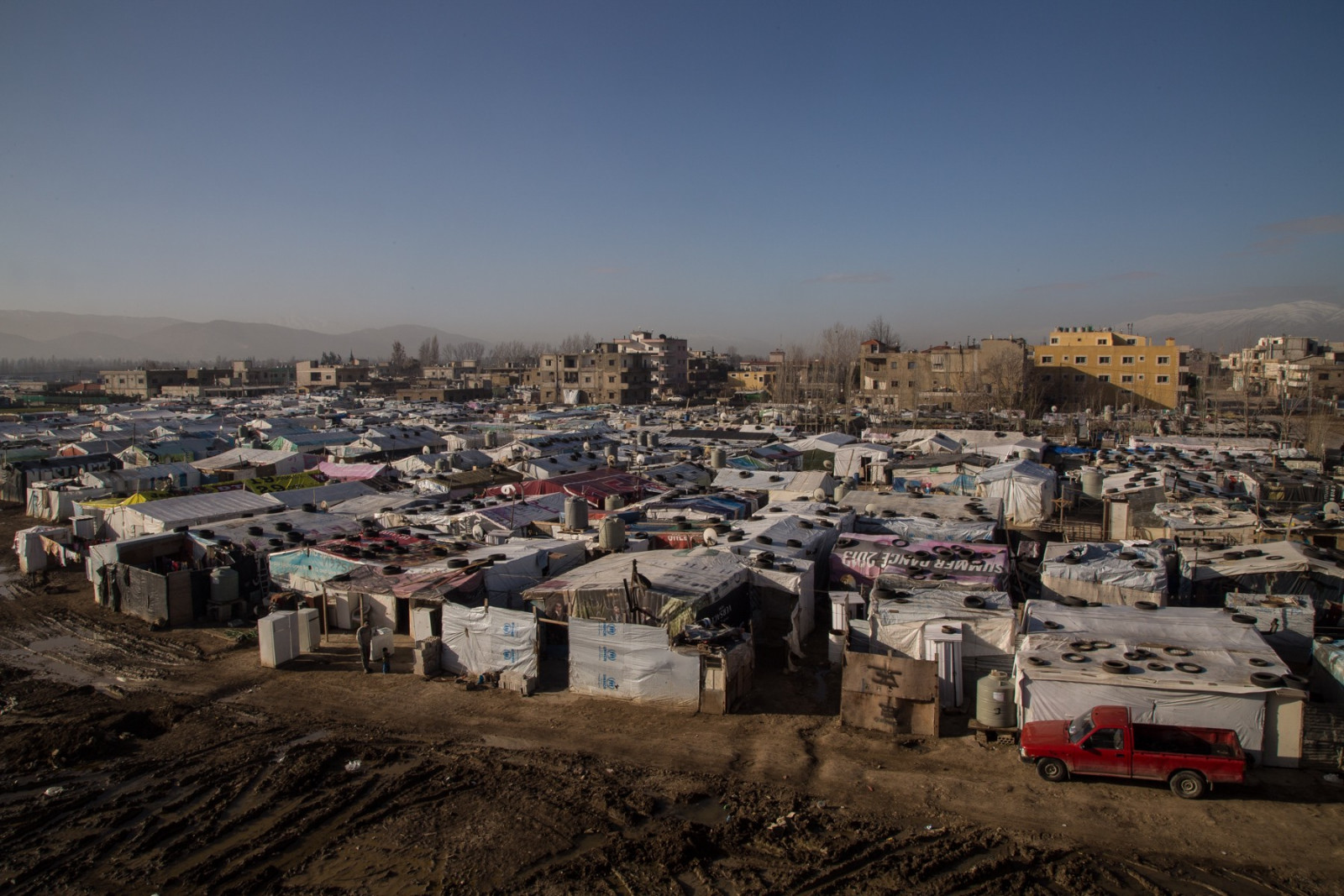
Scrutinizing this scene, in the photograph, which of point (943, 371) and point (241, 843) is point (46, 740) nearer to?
point (241, 843)

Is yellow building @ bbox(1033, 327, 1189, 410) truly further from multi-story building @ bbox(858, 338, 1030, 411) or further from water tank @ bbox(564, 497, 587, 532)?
water tank @ bbox(564, 497, 587, 532)

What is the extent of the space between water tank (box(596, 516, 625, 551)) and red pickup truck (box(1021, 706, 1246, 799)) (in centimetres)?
662

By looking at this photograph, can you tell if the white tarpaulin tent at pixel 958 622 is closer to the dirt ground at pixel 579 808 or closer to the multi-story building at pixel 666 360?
the dirt ground at pixel 579 808

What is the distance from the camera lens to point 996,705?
7.46 meters

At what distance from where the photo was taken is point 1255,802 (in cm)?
627

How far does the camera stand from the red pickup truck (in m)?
6.30

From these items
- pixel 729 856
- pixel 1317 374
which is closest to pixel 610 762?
pixel 729 856

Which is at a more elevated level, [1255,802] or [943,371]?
[943,371]

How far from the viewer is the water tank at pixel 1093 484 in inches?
745

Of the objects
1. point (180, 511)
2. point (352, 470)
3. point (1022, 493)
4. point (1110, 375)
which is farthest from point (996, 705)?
point (1110, 375)

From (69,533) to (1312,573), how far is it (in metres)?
21.1

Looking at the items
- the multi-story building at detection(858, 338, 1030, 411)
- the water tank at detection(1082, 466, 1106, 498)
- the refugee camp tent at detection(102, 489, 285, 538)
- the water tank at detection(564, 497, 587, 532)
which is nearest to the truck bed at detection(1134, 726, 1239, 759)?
the water tank at detection(564, 497, 587, 532)

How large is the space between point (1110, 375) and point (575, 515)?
46963 millimetres

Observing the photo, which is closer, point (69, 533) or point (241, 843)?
point (241, 843)
